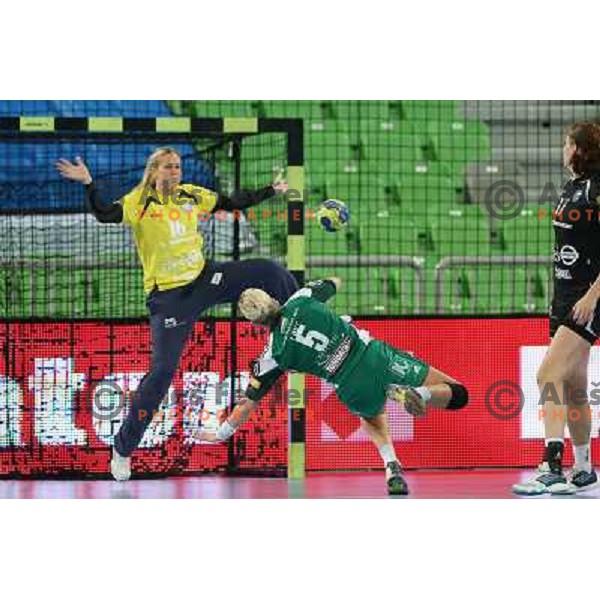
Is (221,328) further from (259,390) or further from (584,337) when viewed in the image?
(584,337)

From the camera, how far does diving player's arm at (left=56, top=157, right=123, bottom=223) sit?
29.9ft

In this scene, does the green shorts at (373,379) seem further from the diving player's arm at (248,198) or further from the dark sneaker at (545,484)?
the diving player's arm at (248,198)

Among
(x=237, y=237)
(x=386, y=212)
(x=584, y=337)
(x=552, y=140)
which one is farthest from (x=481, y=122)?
(x=584, y=337)

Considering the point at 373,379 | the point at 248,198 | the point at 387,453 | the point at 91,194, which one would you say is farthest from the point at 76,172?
the point at 387,453

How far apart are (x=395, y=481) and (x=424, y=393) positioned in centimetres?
57

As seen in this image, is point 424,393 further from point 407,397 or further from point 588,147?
point 588,147

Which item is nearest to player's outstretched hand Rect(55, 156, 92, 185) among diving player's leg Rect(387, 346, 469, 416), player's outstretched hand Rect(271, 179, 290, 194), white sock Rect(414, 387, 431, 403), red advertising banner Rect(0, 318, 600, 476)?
player's outstretched hand Rect(271, 179, 290, 194)

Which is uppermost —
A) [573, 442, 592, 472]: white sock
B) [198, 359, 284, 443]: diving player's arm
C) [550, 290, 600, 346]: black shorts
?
[550, 290, 600, 346]: black shorts

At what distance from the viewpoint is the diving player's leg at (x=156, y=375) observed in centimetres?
944

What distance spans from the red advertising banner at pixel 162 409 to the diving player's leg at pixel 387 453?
1056mm

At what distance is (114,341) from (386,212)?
533cm

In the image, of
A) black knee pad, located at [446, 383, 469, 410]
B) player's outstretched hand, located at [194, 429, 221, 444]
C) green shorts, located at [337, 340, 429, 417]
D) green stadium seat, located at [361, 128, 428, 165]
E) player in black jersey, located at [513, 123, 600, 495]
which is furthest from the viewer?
green stadium seat, located at [361, 128, 428, 165]

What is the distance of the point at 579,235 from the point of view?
29.0 feet

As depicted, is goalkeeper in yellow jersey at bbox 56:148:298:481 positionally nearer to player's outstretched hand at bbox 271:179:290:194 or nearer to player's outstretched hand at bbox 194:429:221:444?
player's outstretched hand at bbox 271:179:290:194
